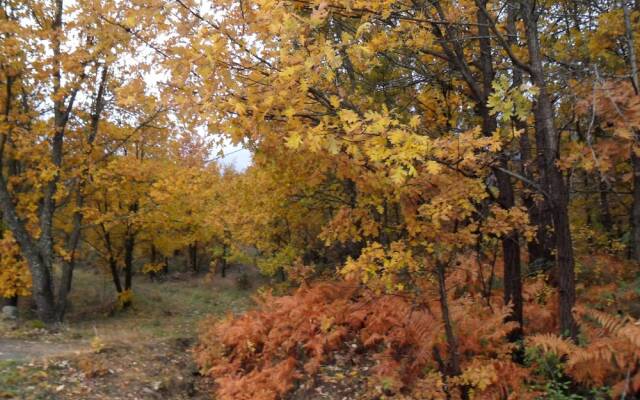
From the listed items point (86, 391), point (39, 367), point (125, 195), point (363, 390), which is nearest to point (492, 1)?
point (363, 390)

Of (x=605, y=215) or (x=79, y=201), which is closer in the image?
(x=605, y=215)

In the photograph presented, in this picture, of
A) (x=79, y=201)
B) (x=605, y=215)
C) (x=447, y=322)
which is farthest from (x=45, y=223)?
(x=605, y=215)

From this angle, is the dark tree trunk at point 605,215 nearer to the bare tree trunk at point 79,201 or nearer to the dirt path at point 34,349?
the dirt path at point 34,349

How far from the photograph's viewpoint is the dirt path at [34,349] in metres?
7.50

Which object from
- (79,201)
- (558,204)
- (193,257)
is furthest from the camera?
(193,257)

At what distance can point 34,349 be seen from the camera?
8.33m

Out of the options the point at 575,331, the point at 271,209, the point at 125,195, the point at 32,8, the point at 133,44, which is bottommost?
the point at 575,331

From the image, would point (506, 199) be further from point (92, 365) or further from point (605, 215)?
point (605, 215)

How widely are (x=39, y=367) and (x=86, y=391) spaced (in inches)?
36.6

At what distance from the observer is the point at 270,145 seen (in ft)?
17.0

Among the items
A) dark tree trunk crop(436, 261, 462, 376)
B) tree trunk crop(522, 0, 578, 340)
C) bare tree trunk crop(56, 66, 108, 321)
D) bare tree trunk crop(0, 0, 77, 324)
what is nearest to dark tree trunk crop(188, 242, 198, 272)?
bare tree trunk crop(56, 66, 108, 321)

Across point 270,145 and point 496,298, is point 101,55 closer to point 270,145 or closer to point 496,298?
point 270,145

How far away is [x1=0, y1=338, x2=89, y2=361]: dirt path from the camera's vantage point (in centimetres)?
750

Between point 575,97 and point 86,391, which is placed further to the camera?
Answer: point 86,391
